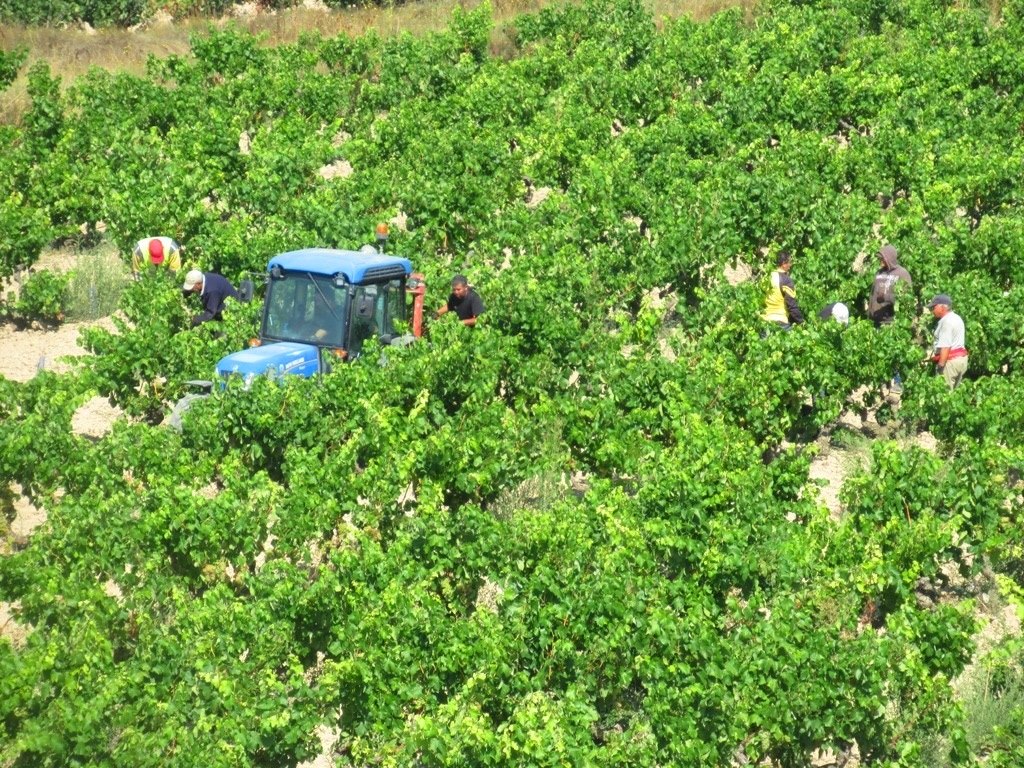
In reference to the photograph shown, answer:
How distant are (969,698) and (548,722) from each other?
139 inches

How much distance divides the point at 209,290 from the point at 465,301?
7.98 ft

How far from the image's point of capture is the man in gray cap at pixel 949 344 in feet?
47.6

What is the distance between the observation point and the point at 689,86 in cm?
2589

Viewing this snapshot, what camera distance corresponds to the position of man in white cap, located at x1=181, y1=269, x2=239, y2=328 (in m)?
15.0

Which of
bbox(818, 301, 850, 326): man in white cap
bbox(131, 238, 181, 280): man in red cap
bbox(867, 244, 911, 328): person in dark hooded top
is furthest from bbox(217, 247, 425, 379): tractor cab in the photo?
bbox(867, 244, 911, 328): person in dark hooded top

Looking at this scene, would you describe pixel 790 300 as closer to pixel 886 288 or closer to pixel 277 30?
pixel 886 288

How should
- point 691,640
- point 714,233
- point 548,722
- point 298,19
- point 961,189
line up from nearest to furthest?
point 548,722, point 691,640, point 714,233, point 961,189, point 298,19

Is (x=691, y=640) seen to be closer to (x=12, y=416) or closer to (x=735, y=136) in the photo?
(x=12, y=416)

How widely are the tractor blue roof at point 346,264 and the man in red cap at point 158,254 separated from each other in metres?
2.47

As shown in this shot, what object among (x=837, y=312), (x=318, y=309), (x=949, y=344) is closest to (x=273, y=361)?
(x=318, y=309)

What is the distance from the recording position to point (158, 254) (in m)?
16.1

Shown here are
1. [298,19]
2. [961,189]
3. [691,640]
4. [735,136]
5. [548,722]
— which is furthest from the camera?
[298,19]

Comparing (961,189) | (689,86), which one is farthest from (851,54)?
(961,189)

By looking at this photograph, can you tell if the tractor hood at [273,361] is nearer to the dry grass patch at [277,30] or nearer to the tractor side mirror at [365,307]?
the tractor side mirror at [365,307]
